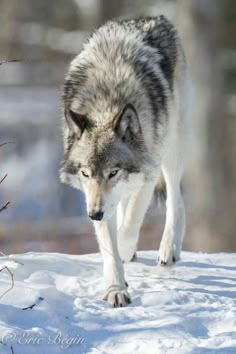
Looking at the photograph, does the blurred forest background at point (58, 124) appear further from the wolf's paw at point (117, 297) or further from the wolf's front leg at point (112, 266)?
the wolf's paw at point (117, 297)

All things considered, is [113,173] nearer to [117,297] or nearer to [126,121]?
[126,121]

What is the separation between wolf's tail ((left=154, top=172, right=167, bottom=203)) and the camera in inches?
275

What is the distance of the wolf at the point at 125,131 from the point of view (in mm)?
5402

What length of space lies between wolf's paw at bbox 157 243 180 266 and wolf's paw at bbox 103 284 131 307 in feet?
3.55

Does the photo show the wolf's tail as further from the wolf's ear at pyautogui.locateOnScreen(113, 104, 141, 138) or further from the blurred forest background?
the blurred forest background

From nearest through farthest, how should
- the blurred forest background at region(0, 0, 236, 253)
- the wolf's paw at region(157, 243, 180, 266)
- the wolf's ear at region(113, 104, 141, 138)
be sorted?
the wolf's ear at region(113, 104, 141, 138) → the wolf's paw at region(157, 243, 180, 266) → the blurred forest background at region(0, 0, 236, 253)

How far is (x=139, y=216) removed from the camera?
237 inches

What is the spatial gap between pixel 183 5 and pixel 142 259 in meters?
8.27

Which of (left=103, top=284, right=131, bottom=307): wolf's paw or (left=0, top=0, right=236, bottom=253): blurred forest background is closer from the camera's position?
(left=103, top=284, right=131, bottom=307): wolf's paw

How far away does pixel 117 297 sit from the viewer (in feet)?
16.6

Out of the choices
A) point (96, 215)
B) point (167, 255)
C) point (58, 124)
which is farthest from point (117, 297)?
point (58, 124)

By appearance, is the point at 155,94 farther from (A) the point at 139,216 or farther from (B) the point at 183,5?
(B) the point at 183,5

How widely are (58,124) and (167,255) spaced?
29.2 feet

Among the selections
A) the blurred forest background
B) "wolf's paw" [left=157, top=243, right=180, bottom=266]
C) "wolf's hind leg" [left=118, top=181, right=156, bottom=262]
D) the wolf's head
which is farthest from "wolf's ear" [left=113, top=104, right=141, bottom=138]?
the blurred forest background
